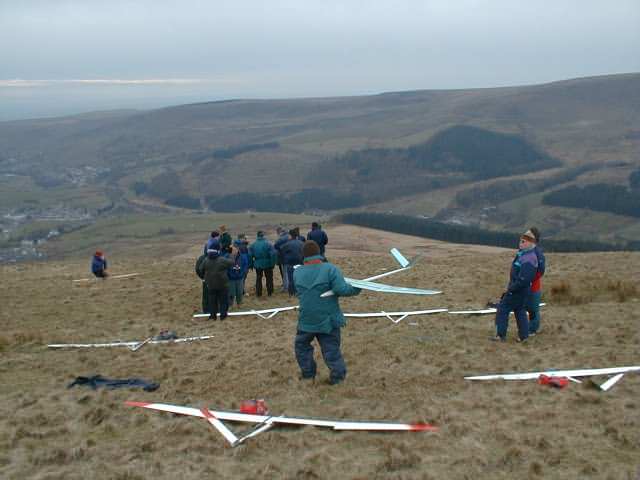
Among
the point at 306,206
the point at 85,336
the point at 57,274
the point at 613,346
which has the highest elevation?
the point at 613,346

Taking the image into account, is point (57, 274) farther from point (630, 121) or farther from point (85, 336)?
point (630, 121)

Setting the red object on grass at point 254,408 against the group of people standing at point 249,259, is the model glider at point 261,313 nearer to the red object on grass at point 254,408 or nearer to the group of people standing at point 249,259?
the group of people standing at point 249,259

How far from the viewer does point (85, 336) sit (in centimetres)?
1427

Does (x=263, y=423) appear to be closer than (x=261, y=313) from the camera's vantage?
Yes

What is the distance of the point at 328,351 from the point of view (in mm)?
9312

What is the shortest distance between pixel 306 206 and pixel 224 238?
95678mm

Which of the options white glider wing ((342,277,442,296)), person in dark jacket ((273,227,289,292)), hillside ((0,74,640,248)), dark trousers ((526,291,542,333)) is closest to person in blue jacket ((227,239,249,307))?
person in dark jacket ((273,227,289,292))

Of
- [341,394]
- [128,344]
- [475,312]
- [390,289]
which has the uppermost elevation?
[341,394]

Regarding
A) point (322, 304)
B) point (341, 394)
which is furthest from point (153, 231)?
point (341, 394)

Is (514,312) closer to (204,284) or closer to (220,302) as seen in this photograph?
(220,302)

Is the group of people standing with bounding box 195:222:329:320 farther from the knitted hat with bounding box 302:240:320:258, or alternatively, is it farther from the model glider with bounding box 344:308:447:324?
the knitted hat with bounding box 302:240:320:258

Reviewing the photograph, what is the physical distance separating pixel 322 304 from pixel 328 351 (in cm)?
73

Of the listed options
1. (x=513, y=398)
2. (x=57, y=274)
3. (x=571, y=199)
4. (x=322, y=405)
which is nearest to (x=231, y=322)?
(x=322, y=405)

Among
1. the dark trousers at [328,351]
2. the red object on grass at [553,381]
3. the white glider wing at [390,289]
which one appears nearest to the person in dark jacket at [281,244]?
the white glider wing at [390,289]
